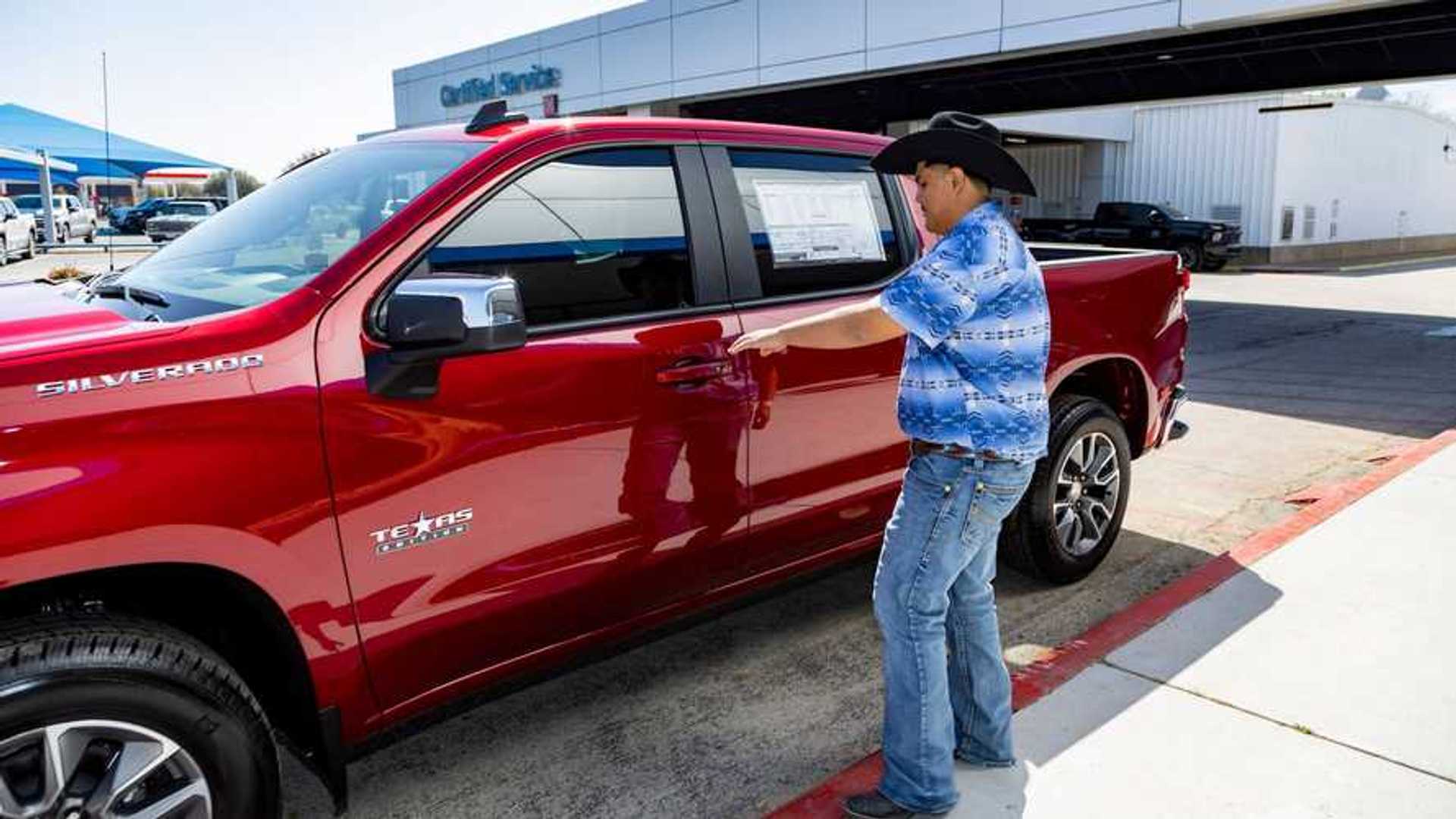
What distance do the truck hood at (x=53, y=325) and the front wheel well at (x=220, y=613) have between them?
48cm

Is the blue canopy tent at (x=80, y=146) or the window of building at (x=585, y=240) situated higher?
the blue canopy tent at (x=80, y=146)

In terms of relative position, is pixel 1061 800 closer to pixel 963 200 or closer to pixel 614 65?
pixel 963 200

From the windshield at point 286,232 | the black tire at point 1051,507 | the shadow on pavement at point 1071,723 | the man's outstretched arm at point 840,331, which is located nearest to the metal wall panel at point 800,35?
the black tire at point 1051,507

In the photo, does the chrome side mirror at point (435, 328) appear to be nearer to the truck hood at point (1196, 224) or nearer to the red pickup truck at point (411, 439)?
the red pickup truck at point (411, 439)

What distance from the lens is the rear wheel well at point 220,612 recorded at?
2154 millimetres

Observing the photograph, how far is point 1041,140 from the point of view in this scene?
108 ft

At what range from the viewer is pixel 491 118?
308 centimetres

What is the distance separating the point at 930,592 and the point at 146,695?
1743mm

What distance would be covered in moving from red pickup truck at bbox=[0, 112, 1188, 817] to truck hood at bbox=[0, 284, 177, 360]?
0.02m

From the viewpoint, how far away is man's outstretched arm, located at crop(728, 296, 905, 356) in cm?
248

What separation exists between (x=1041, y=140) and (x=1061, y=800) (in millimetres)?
32934

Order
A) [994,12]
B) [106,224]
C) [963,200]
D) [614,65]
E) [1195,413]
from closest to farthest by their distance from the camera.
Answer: [963,200] → [1195,413] → [994,12] → [614,65] → [106,224]

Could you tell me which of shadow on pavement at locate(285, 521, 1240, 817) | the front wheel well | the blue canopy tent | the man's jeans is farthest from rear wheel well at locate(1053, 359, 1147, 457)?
the blue canopy tent


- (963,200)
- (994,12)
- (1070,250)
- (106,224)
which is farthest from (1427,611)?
(106,224)
